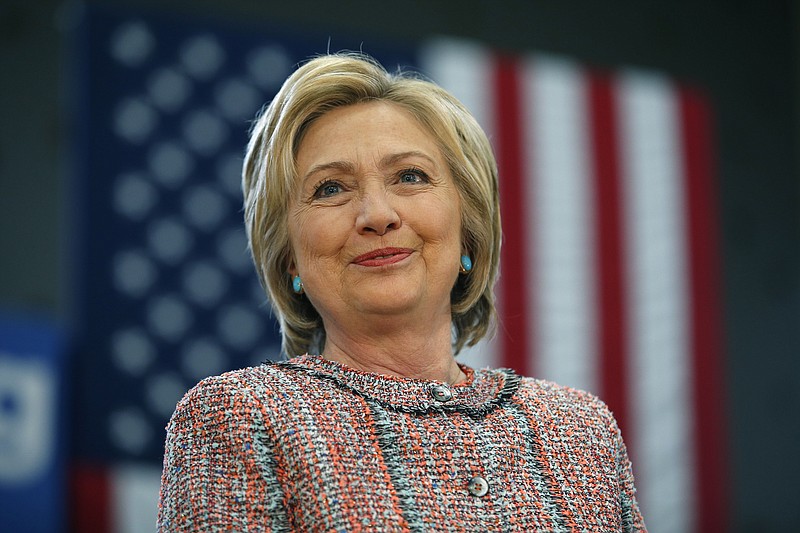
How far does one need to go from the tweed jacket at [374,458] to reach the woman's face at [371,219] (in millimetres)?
96

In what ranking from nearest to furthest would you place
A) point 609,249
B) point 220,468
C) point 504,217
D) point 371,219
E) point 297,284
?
point 220,468 → point 371,219 → point 297,284 → point 504,217 → point 609,249

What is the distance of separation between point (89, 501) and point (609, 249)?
1.92 meters

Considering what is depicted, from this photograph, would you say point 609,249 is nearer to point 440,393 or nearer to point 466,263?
point 466,263

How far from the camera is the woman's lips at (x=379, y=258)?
1206 mm

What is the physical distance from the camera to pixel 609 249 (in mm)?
3609

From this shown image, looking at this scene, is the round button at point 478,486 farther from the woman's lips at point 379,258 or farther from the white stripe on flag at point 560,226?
the white stripe on flag at point 560,226

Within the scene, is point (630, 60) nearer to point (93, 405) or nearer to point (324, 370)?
point (93, 405)

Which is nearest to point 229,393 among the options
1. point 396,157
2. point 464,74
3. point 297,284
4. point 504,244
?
point 297,284

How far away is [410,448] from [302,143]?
405mm

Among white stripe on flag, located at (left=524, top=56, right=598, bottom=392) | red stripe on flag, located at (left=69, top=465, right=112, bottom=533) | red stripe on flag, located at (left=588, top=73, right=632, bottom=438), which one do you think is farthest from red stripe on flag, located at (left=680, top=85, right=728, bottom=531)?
red stripe on flag, located at (left=69, top=465, right=112, bottom=533)

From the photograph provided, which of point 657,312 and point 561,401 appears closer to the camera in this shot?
point 561,401

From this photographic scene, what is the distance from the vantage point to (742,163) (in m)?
4.62

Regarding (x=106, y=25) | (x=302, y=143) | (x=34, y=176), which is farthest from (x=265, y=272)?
(x=34, y=176)

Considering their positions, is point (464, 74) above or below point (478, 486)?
above
